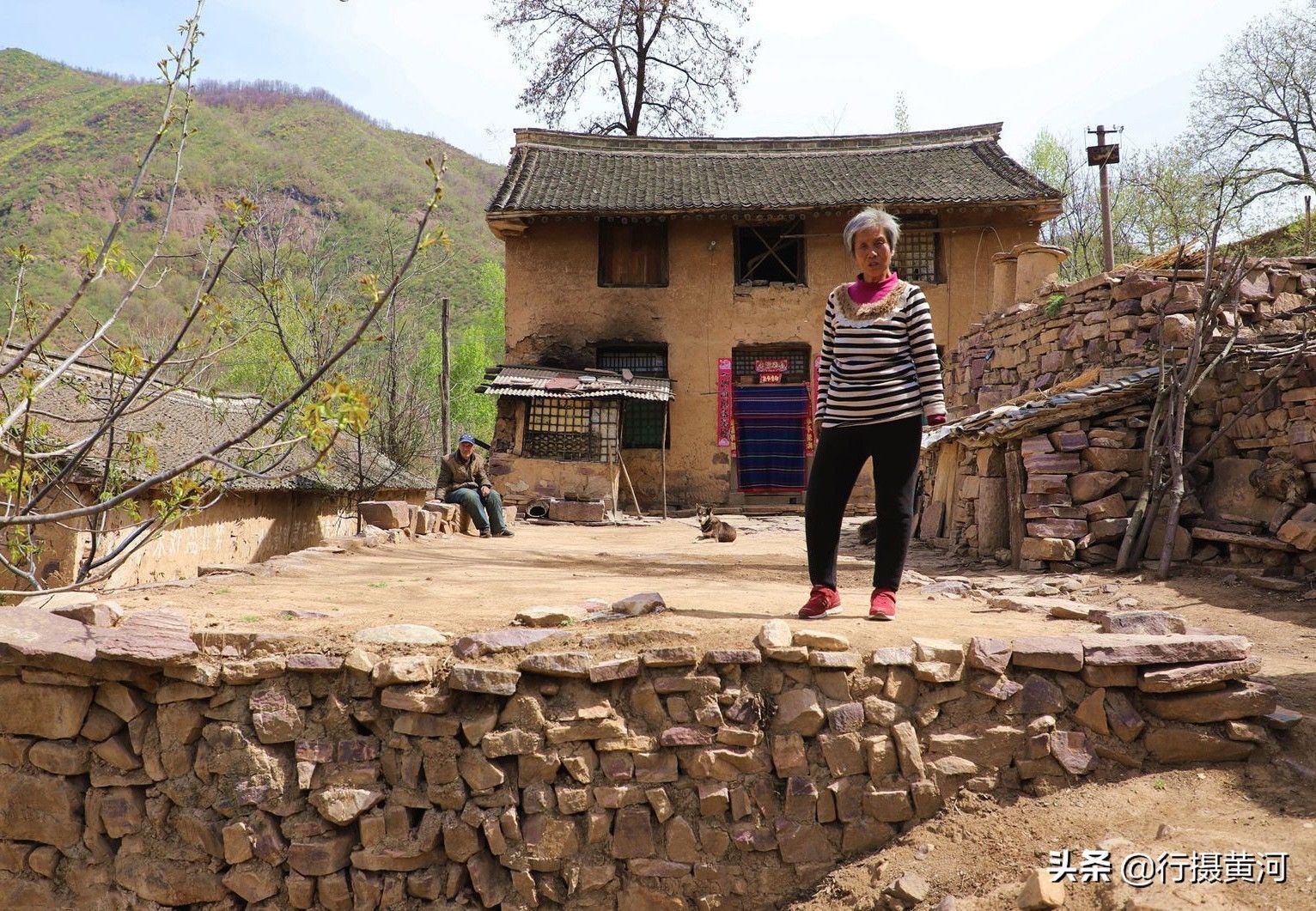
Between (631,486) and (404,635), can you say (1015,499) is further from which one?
(631,486)

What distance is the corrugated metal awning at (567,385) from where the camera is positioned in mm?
14125

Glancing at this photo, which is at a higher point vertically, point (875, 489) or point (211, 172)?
point (211, 172)

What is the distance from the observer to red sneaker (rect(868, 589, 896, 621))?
3.78m

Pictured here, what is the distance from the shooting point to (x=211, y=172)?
4469 centimetres

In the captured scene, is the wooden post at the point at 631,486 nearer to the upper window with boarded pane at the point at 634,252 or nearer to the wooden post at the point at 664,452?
the wooden post at the point at 664,452

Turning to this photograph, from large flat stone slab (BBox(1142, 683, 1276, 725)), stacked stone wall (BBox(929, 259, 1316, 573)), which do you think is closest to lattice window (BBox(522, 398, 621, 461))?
stacked stone wall (BBox(929, 259, 1316, 573))

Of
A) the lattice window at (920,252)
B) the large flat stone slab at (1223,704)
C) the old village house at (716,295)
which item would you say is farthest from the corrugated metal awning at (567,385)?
the large flat stone slab at (1223,704)

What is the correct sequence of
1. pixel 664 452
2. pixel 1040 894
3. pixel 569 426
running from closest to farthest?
pixel 1040 894, pixel 569 426, pixel 664 452

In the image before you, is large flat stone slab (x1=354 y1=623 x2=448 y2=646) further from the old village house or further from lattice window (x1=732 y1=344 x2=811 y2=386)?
lattice window (x1=732 y1=344 x2=811 y2=386)

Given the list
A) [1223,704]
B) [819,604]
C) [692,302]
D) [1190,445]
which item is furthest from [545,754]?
[692,302]

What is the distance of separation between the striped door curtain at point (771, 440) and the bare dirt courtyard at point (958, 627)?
8.38m

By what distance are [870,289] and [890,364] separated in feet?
1.13

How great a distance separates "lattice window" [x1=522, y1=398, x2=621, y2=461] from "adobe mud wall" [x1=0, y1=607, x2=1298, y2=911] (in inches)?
436

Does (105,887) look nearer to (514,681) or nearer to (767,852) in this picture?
(514,681)
